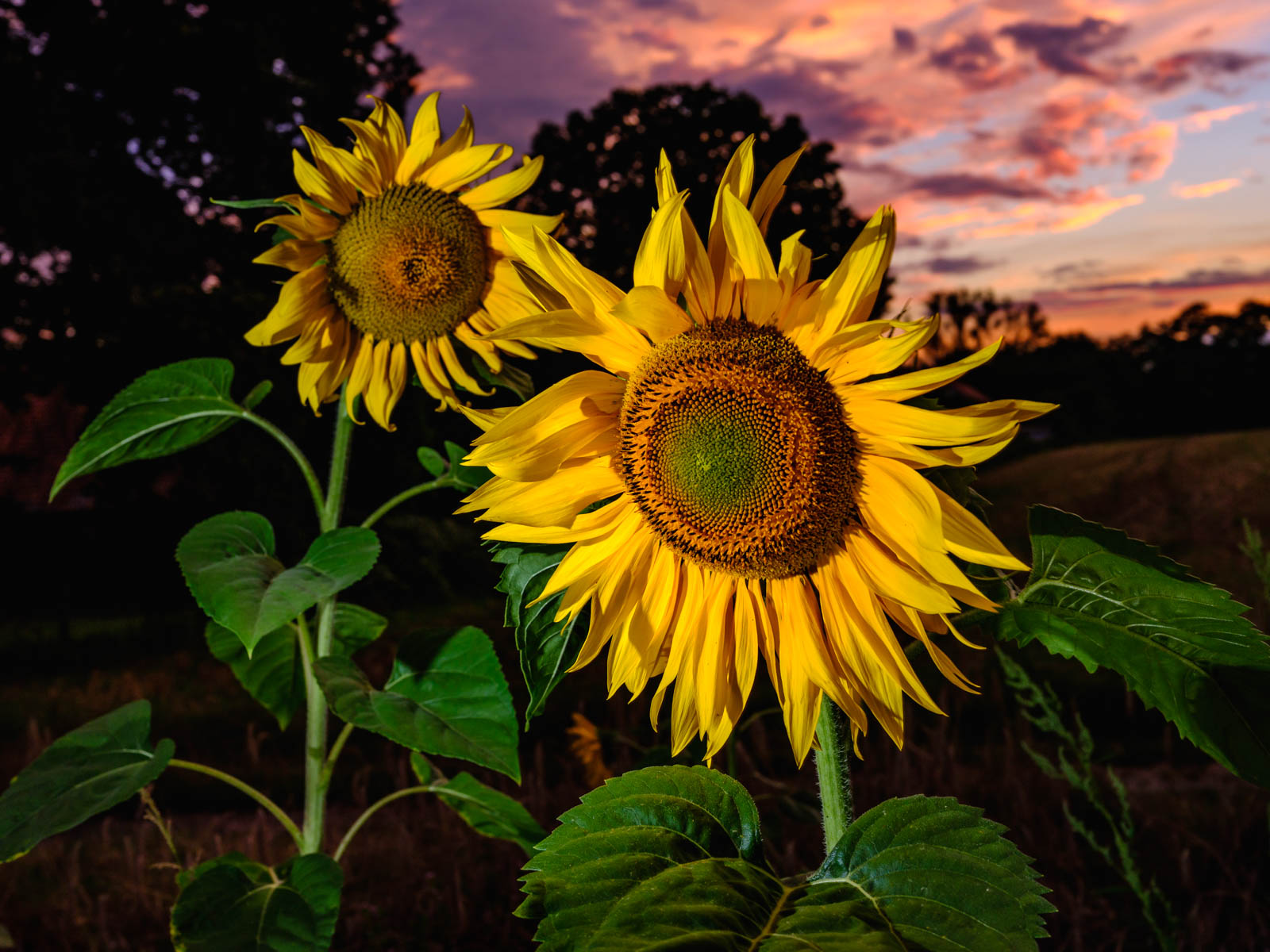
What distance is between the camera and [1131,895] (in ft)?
8.50

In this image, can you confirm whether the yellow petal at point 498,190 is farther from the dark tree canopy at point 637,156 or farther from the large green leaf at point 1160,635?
the dark tree canopy at point 637,156

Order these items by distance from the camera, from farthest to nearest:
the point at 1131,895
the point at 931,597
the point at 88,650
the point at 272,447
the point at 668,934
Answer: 1. the point at 272,447
2. the point at 88,650
3. the point at 1131,895
4. the point at 931,597
5. the point at 668,934

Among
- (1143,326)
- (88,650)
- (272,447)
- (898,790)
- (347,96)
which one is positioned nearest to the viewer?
(898,790)

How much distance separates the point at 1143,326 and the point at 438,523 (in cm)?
941

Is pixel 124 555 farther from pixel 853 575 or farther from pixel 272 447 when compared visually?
pixel 853 575

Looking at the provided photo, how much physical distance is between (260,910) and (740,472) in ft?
3.13

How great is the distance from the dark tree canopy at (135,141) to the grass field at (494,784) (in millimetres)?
1957

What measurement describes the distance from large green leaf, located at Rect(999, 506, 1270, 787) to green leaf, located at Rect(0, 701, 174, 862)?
43.3 inches

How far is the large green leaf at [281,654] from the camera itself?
5.19ft

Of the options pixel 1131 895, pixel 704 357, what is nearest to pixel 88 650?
pixel 1131 895

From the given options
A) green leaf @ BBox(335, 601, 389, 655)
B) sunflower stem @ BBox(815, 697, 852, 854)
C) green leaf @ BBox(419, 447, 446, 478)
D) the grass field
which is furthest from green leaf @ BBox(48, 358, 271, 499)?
sunflower stem @ BBox(815, 697, 852, 854)

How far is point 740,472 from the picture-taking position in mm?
880

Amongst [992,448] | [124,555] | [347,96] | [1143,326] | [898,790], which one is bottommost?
[898,790]

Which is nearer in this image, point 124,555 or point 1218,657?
point 1218,657
